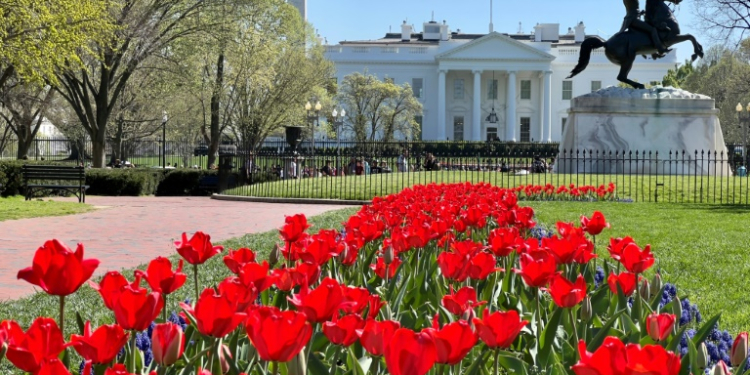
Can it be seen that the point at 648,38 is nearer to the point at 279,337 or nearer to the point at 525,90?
the point at 279,337

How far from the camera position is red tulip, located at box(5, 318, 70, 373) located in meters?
1.54

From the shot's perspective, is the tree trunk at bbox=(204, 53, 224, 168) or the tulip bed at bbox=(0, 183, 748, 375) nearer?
the tulip bed at bbox=(0, 183, 748, 375)

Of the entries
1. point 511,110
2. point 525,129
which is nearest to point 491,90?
point 511,110

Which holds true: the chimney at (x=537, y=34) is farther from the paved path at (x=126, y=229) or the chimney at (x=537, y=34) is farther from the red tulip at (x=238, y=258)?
the red tulip at (x=238, y=258)

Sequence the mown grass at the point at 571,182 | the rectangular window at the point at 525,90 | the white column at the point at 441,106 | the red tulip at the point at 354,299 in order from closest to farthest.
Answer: the red tulip at the point at 354,299
the mown grass at the point at 571,182
the white column at the point at 441,106
the rectangular window at the point at 525,90

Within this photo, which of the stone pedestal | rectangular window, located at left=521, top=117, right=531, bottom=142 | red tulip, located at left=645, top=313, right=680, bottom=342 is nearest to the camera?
red tulip, located at left=645, top=313, right=680, bottom=342

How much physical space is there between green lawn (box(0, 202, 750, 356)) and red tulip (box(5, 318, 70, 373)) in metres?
3.33

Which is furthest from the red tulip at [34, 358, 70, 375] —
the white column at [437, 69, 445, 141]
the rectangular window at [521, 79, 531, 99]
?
the rectangular window at [521, 79, 531, 99]

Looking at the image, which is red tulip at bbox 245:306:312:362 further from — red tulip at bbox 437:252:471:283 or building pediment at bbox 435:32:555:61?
building pediment at bbox 435:32:555:61

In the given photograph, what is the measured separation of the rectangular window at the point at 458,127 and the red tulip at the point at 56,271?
248 ft

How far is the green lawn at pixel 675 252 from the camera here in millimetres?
5470

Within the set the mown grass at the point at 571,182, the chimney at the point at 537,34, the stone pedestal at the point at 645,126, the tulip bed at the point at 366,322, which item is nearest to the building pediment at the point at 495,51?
the chimney at the point at 537,34

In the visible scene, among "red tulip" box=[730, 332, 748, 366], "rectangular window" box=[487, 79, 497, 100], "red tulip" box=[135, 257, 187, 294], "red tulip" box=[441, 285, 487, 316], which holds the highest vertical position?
"rectangular window" box=[487, 79, 497, 100]

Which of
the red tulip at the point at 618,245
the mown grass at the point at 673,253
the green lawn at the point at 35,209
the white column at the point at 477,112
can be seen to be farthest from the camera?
the white column at the point at 477,112
